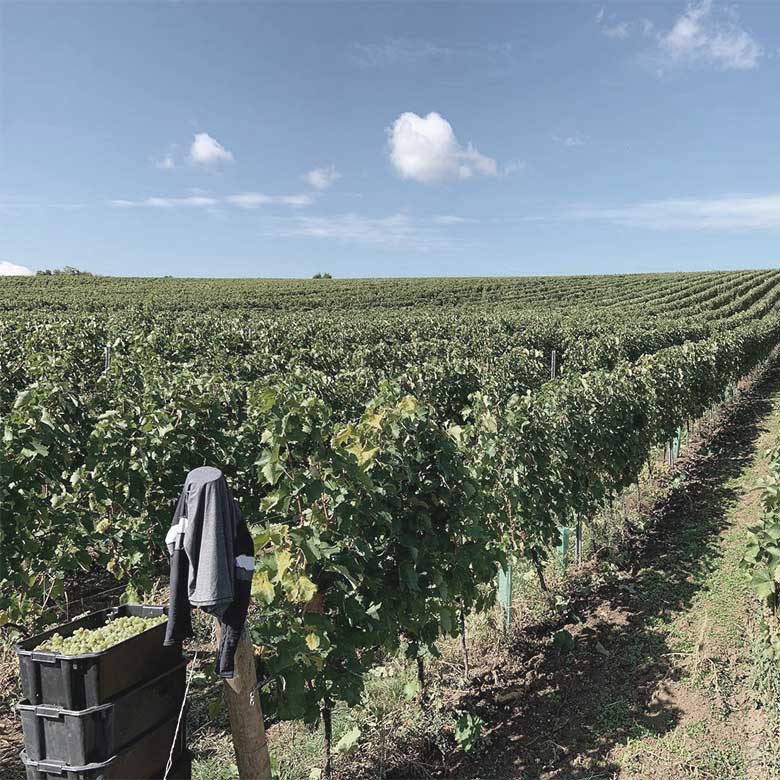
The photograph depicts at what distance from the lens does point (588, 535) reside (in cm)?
687

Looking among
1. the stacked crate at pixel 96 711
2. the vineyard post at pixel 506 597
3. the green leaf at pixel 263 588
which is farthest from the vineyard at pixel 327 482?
the stacked crate at pixel 96 711

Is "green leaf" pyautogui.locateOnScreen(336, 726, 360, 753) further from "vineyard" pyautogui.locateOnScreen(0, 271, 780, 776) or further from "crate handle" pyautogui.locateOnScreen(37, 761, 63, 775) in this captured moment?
"crate handle" pyautogui.locateOnScreen(37, 761, 63, 775)

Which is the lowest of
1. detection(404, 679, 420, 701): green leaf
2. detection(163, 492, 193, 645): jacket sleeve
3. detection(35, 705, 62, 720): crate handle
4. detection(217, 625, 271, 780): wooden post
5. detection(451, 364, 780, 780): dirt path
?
detection(451, 364, 780, 780): dirt path

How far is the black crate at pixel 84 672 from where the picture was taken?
2.08 metres

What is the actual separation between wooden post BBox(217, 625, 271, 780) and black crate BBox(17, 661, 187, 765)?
1.10 feet

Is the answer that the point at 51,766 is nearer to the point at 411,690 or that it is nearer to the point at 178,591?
the point at 178,591

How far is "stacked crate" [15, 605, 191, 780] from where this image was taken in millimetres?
2078

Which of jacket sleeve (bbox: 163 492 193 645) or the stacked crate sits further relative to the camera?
jacket sleeve (bbox: 163 492 193 645)

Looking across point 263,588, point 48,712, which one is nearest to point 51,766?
point 48,712

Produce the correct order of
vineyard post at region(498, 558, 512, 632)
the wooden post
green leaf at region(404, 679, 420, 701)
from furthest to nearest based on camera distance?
vineyard post at region(498, 558, 512, 632), green leaf at region(404, 679, 420, 701), the wooden post

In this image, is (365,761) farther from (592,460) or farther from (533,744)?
(592,460)

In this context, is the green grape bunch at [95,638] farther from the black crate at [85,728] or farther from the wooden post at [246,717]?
the wooden post at [246,717]

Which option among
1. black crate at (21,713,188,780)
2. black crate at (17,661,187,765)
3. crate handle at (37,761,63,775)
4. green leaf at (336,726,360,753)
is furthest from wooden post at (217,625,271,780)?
green leaf at (336,726,360,753)

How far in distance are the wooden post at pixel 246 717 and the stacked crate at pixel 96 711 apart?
274 mm
